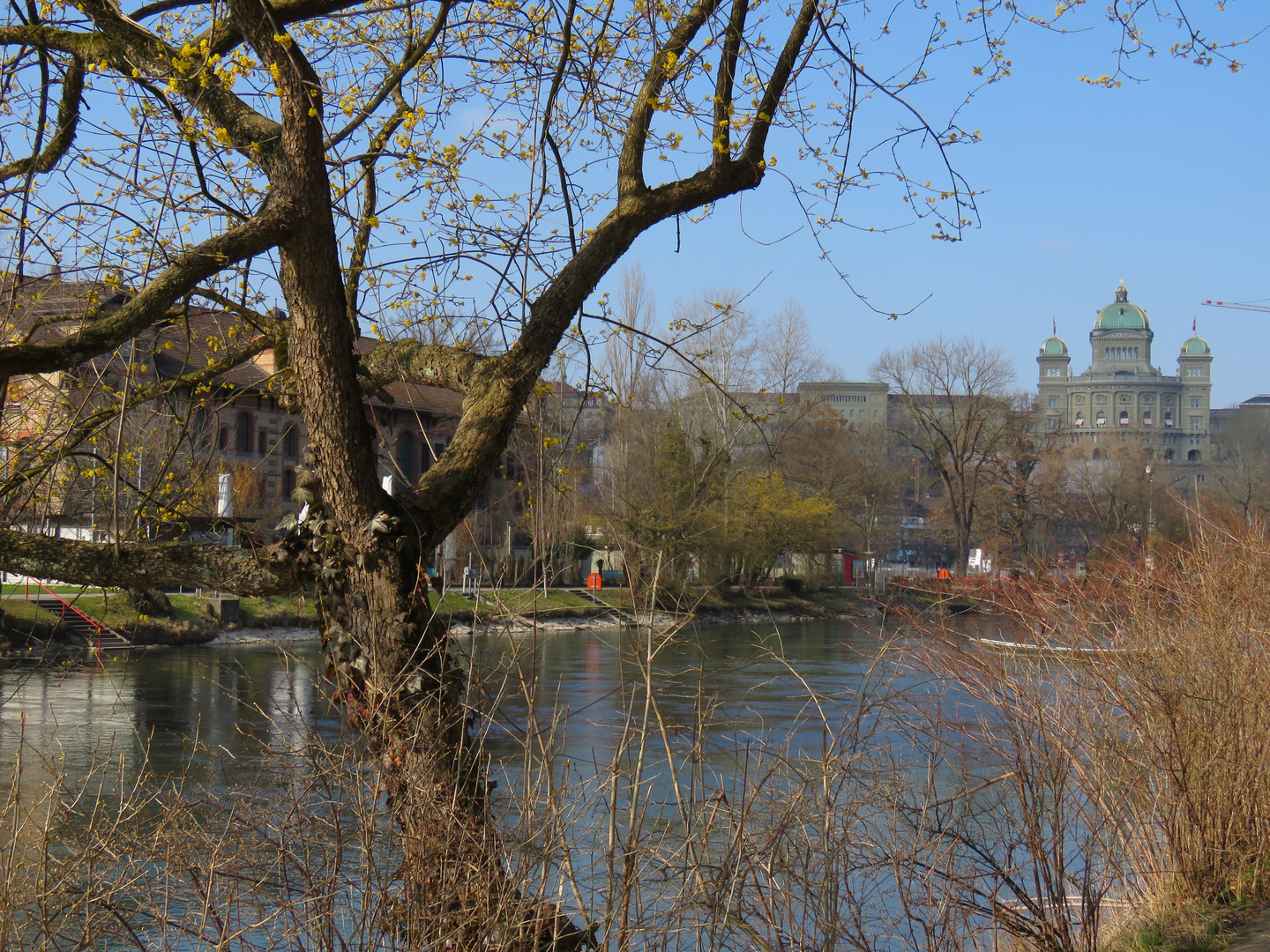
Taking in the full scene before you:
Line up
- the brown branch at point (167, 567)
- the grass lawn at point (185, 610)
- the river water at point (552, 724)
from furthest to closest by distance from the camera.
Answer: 1. the grass lawn at point (185, 610)
2. the brown branch at point (167, 567)
3. the river water at point (552, 724)

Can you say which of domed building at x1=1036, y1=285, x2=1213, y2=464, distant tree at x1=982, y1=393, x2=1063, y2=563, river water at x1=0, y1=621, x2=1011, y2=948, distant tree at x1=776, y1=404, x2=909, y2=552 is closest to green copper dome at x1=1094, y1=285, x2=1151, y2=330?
domed building at x1=1036, y1=285, x2=1213, y2=464

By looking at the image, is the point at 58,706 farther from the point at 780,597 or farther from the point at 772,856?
the point at 780,597

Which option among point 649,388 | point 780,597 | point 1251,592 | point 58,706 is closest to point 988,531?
point 780,597

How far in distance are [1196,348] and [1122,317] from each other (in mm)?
10647

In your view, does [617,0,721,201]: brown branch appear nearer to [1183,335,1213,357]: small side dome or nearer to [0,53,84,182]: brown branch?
[0,53,84,182]: brown branch

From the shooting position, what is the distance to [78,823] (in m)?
11.2

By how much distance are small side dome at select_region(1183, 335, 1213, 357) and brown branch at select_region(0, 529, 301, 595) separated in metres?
171

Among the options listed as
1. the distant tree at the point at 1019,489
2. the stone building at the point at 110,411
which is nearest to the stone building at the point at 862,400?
the distant tree at the point at 1019,489

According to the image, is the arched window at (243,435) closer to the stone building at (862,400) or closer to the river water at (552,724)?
the river water at (552,724)

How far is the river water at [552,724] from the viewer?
13.9 ft

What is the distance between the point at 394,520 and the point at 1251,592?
5994mm

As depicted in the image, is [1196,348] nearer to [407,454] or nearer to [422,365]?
[407,454]

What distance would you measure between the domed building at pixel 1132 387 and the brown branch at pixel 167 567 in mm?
140933

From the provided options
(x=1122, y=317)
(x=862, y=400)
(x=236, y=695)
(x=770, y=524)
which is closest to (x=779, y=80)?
(x=236, y=695)
